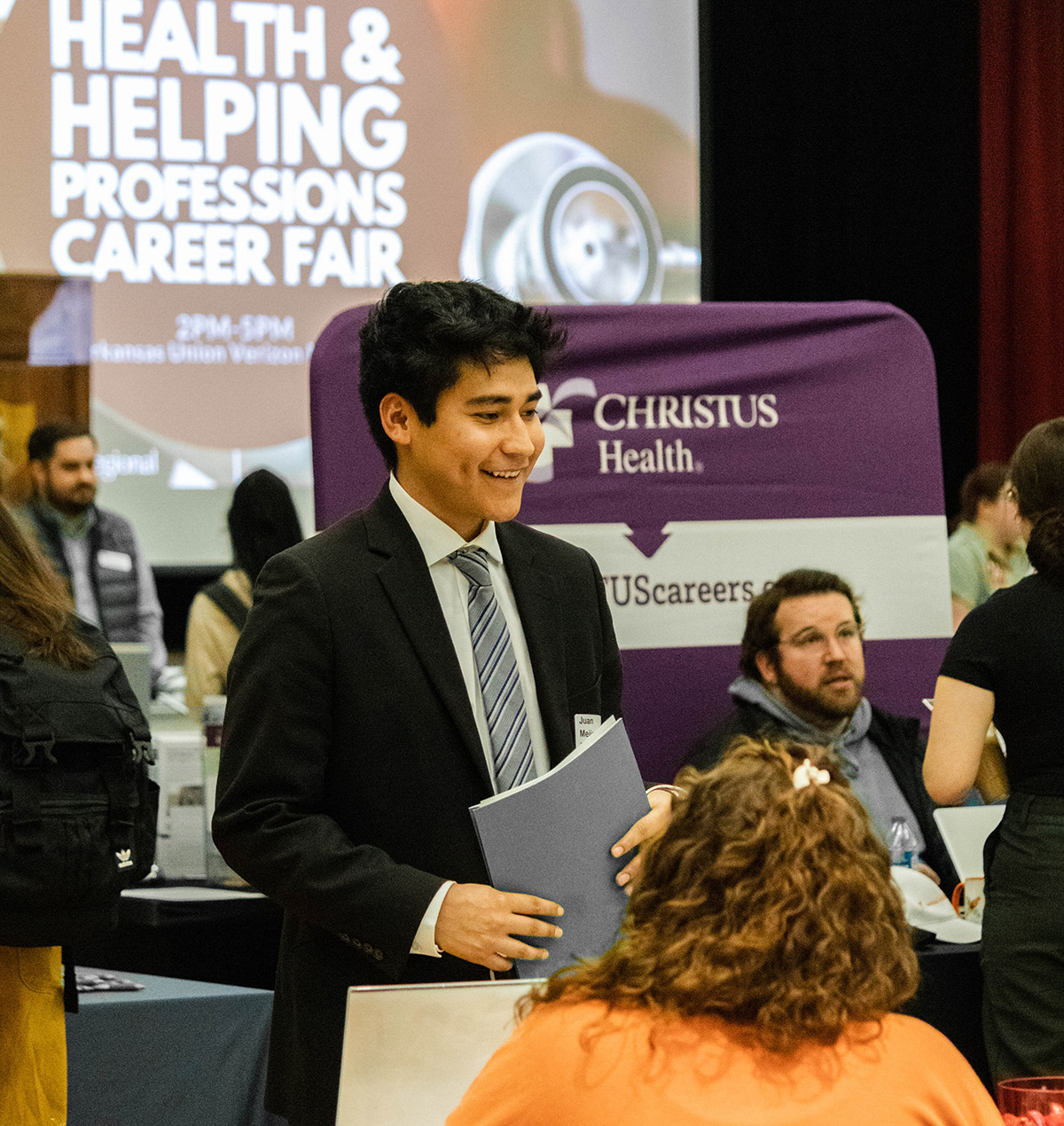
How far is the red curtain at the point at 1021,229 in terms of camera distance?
6.39 m

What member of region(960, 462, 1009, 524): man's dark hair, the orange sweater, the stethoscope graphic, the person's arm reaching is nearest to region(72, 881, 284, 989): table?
the person's arm reaching

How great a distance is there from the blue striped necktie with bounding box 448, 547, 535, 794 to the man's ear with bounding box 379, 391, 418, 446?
146 mm

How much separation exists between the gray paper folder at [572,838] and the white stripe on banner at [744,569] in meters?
1.35

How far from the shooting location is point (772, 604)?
2.84 metres

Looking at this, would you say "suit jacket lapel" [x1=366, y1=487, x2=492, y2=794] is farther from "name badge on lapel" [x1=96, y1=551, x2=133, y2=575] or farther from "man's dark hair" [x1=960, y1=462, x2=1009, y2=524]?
"man's dark hair" [x1=960, y1=462, x2=1009, y2=524]

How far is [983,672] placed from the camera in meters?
2.26

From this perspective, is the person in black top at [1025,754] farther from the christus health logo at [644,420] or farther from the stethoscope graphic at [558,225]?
the stethoscope graphic at [558,225]

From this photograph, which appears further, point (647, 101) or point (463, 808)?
point (647, 101)

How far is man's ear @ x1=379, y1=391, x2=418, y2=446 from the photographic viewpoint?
155 centimetres

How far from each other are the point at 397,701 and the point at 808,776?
54cm

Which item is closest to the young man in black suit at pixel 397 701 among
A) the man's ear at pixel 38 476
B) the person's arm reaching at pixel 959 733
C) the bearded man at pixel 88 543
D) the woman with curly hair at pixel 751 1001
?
the woman with curly hair at pixel 751 1001

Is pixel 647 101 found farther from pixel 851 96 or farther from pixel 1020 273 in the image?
pixel 1020 273

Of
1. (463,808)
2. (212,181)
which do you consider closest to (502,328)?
(463,808)

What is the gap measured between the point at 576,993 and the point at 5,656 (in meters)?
1.11
